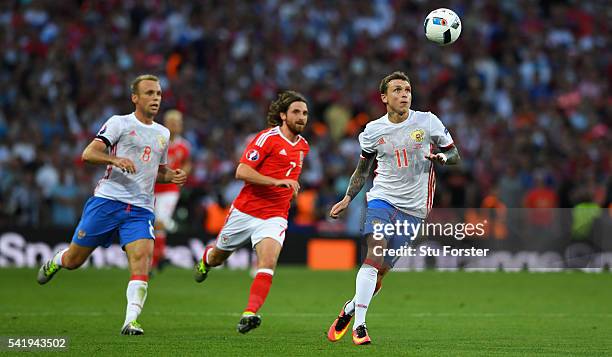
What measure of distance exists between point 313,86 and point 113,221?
15.4 meters

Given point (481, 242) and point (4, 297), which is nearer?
point (4, 297)

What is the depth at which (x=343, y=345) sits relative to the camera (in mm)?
10656

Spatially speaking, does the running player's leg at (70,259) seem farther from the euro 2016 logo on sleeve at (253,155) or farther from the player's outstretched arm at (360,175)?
the player's outstretched arm at (360,175)

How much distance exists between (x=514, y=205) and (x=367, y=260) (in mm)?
13281

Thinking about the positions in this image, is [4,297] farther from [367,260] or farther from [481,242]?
[481,242]

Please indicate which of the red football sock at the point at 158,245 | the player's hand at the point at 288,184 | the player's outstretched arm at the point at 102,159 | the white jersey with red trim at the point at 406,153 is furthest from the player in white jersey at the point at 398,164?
the red football sock at the point at 158,245

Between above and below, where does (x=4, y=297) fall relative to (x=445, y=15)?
below

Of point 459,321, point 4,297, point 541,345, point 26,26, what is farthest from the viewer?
point 26,26

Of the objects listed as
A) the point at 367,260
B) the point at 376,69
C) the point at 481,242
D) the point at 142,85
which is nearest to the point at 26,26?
the point at 376,69

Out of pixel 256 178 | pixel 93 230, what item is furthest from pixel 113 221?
pixel 256 178

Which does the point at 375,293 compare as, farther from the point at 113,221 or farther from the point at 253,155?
the point at 113,221

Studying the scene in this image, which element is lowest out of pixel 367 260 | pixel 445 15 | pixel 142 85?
pixel 367 260

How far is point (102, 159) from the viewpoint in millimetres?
11172

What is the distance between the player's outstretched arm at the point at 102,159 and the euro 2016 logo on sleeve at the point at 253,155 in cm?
116
